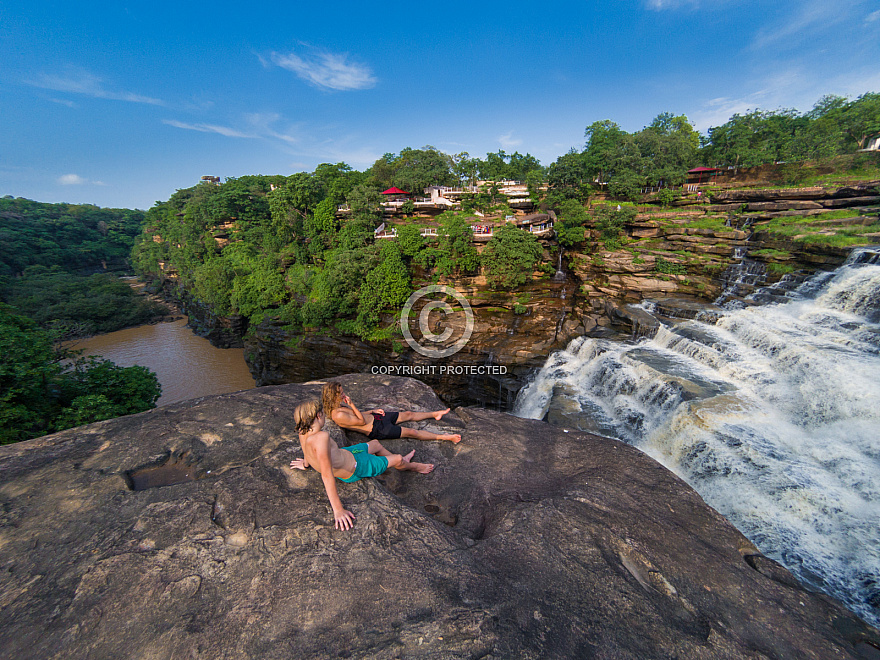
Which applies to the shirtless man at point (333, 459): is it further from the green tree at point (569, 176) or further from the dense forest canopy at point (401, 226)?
Answer: the green tree at point (569, 176)

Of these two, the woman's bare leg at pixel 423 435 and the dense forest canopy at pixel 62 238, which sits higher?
the dense forest canopy at pixel 62 238

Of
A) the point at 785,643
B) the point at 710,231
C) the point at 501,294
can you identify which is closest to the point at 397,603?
the point at 785,643

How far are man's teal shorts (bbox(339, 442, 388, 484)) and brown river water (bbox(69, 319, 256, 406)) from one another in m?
18.3

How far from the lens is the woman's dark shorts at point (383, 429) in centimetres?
482

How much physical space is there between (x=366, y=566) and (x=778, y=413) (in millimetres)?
11149

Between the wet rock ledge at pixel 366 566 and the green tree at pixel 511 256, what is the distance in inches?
607

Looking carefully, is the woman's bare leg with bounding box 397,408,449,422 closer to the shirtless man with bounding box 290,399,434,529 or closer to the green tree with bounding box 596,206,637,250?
the shirtless man with bounding box 290,399,434,529

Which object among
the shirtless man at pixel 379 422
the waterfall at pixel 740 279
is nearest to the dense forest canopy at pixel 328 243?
the waterfall at pixel 740 279

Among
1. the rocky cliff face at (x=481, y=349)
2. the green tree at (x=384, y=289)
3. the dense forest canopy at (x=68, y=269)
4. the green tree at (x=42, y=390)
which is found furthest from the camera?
the dense forest canopy at (x=68, y=269)

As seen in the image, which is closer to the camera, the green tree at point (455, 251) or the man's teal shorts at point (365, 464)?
the man's teal shorts at point (365, 464)

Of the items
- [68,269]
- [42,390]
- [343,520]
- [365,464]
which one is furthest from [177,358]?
[68,269]

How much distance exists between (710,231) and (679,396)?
1443 centimetres

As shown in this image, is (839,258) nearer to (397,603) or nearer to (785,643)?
(785,643)

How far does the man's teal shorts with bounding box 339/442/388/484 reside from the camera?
3.72 m
